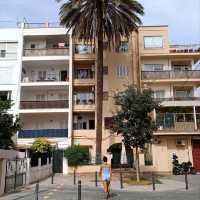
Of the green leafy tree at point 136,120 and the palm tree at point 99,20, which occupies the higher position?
the palm tree at point 99,20

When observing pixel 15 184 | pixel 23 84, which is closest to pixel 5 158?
pixel 15 184

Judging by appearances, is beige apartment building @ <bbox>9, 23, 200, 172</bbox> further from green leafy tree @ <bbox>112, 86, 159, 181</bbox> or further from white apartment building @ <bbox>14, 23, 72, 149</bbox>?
green leafy tree @ <bbox>112, 86, 159, 181</bbox>

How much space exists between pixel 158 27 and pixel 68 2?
12002 millimetres

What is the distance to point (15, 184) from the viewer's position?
20.0m

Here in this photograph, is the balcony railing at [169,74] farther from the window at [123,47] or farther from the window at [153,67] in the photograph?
the window at [123,47]

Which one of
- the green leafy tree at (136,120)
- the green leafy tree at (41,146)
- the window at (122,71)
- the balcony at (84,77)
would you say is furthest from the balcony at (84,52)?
the green leafy tree at (136,120)

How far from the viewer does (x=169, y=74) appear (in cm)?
3850

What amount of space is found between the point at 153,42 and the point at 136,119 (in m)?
18.6

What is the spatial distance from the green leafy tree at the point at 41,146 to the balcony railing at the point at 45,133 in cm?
217

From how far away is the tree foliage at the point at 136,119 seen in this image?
2427 centimetres

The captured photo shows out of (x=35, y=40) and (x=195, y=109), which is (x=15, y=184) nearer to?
(x=195, y=109)

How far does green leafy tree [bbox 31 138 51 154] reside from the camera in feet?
115

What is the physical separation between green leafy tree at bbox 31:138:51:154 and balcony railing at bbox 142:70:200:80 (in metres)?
12.8

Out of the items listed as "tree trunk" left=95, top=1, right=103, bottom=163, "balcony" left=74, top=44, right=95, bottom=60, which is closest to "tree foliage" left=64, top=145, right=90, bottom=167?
"tree trunk" left=95, top=1, right=103, bottom=163
